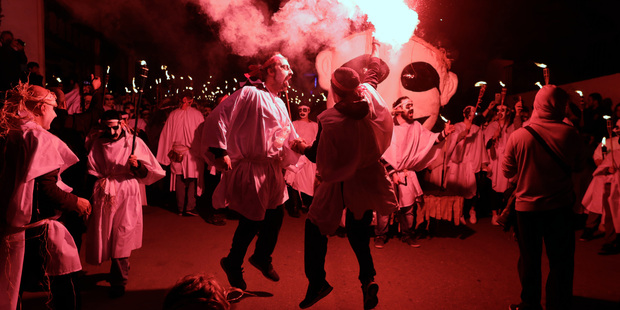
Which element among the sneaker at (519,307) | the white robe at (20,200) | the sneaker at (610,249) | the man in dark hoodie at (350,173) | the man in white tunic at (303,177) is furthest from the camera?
the man in white tunic at (303,177)

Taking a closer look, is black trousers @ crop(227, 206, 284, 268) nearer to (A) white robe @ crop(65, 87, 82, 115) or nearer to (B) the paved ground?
(B) the paved ground

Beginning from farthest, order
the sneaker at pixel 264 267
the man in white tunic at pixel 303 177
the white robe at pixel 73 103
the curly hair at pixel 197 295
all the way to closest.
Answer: the man in white tunic at pixel 303 177 → the white robe at pixel 73 103 → the sneaker at pixel 264 267 → the curly hair at pixel 197 295

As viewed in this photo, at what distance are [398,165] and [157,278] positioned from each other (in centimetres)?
365

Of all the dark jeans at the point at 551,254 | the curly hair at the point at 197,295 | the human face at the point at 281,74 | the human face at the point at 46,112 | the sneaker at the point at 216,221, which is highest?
the human face at the point at 281,74

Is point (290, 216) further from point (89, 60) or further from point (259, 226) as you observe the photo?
point (89, 60)

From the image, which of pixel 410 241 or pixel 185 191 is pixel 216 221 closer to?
pixel 185 191

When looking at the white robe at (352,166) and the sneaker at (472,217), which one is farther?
the sneaker at (472,217)

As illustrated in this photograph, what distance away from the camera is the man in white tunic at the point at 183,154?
26.8 ft

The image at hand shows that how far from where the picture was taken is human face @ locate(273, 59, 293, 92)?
4.19 metres

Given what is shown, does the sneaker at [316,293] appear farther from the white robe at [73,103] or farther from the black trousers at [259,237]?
the white robe at [73,103]

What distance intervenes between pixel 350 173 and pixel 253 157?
1.03 meters

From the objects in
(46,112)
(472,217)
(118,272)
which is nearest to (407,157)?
(472,217)

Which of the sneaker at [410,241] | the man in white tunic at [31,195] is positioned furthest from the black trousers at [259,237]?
the sneaker at [410,241]

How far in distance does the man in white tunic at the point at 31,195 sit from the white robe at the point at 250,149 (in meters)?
1.25
